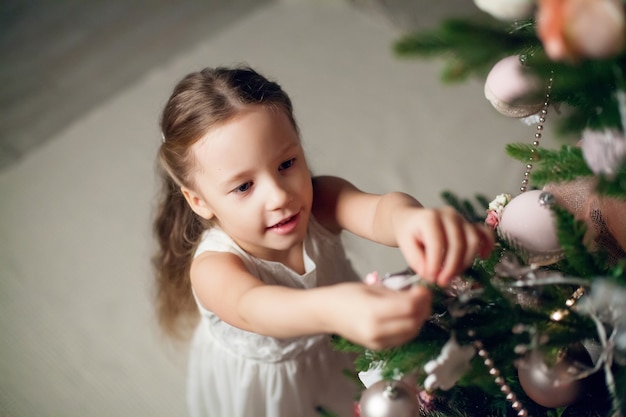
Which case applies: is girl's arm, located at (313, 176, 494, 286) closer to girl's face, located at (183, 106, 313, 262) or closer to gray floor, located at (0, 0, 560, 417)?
girl's face, located at (183, 106, 313, 262)

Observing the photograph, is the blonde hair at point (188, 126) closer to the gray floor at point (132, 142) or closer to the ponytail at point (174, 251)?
the ponytail at point (174, 251)

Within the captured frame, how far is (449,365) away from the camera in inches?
18.0

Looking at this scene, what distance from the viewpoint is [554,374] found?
0.50 metres

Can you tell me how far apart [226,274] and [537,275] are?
1.01 ft

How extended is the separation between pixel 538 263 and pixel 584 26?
286 millimetres

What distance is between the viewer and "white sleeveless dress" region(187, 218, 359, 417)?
2.59ft

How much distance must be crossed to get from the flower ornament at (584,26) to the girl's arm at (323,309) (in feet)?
0.59

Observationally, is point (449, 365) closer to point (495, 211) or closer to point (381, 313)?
point (381, 313)

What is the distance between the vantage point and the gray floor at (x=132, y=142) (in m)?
1.16

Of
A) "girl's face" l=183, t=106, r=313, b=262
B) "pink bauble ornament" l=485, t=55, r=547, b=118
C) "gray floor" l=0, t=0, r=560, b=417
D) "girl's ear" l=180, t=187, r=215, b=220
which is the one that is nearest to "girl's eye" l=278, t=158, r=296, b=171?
"girl's face" l=183, t=106, r=313, b=262

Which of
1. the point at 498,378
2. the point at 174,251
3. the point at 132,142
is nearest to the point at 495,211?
the point at 498,378

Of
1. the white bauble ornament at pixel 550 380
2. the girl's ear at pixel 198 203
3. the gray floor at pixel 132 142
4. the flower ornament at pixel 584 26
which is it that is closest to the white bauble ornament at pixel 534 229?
the white bauble ornament at pixel 550 380

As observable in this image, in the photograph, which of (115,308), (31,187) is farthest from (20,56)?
(115,308)

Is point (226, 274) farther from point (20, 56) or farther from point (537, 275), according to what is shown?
point (20, 56)
